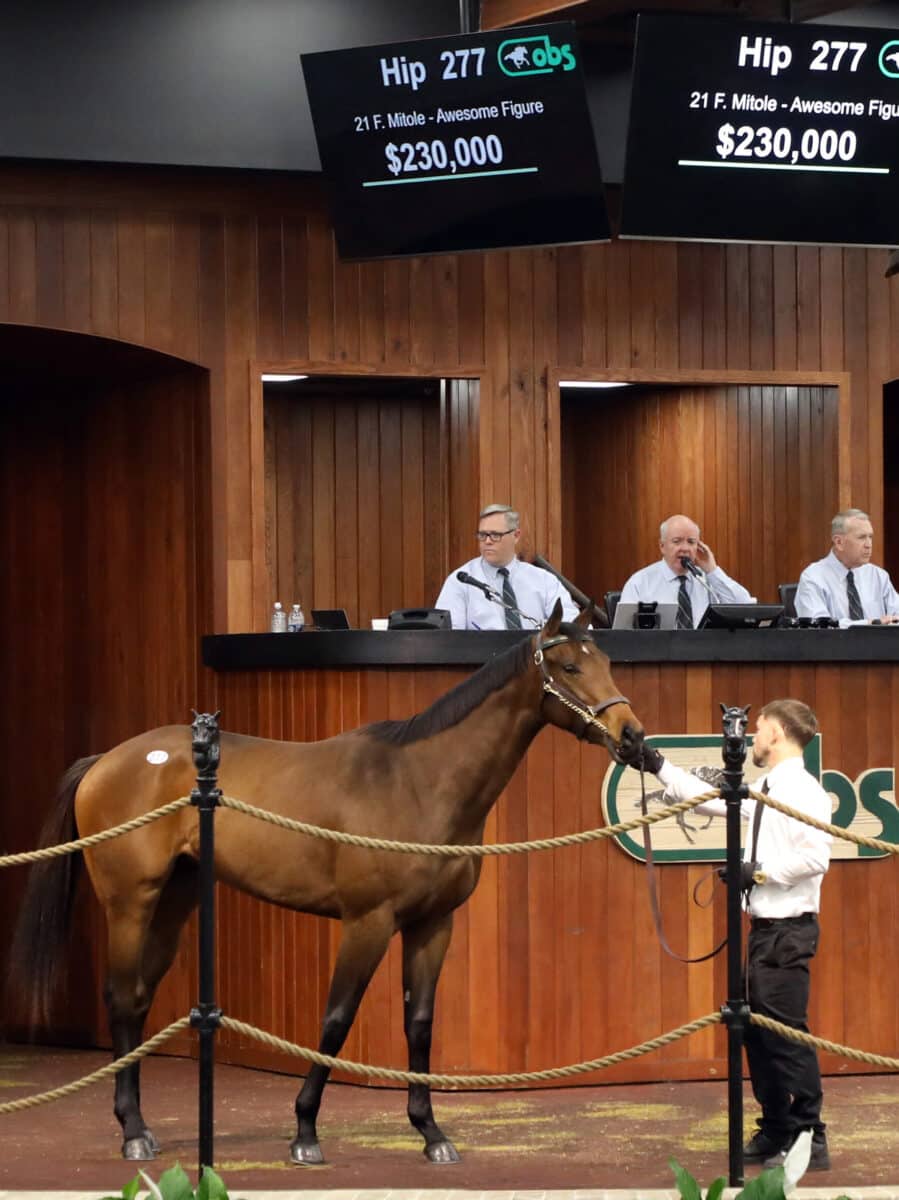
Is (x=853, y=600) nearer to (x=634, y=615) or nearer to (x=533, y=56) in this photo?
(x=634, y=615)

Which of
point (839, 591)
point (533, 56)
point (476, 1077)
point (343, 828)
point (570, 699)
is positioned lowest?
point (476, 1077)

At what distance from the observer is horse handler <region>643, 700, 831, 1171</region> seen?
18.7 feet

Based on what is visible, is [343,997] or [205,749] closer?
[205,749]

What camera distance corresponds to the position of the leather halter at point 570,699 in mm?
5957

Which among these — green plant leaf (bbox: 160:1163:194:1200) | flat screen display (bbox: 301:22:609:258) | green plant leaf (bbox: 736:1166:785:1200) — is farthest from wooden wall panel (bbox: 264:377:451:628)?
green plant leaf (bbox: 736:1166:785:1200)

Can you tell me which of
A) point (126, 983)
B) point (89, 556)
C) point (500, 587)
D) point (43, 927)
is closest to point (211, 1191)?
point (126, 983)

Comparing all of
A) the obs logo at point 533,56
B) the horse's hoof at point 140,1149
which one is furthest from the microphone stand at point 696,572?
the horse's hoof at point 140,1149

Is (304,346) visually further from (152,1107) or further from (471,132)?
(152,1107)

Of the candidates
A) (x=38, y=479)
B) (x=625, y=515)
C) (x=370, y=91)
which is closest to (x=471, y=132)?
(x=370, y=91)

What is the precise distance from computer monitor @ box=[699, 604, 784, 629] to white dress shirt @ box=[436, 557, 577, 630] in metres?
0.57

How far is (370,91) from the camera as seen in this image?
26.0 ft

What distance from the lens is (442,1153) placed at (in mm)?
6082

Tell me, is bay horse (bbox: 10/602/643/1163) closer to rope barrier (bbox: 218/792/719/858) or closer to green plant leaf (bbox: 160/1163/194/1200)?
rope barrier (bbox: 218/792/719/858)

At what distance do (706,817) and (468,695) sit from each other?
1.71 meters
